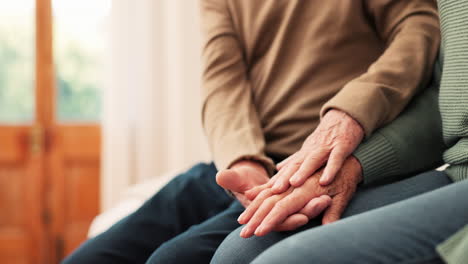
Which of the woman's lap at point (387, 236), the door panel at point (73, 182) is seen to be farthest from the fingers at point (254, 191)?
the door panel at point (73, 182)

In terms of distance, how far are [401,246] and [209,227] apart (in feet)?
1.41

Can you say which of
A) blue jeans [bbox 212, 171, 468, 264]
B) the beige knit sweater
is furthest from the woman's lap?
the beige knit sweater

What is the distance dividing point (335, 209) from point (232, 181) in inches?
7.4

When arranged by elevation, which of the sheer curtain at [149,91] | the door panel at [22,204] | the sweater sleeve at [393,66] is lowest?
the door panel at [22,204]

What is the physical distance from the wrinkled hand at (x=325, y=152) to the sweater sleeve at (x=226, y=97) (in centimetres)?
13

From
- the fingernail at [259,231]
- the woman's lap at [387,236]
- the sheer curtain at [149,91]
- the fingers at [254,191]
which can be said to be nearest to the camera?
the woman's lap at [387,236]

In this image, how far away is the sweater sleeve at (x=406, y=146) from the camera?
850 millimetres

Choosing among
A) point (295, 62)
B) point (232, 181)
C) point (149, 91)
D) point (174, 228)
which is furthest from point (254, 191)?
point (149, 91)

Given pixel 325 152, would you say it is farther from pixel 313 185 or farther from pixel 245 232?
pixel 245 232

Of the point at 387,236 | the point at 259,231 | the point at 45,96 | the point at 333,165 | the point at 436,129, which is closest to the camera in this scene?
the point at 387,236

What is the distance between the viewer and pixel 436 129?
3.01ft

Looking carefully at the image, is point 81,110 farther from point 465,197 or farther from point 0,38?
point 465,197

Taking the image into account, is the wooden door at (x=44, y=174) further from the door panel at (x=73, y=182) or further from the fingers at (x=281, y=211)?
the fingers at (x=281, y=211)

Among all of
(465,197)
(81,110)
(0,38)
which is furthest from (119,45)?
(465,197)
